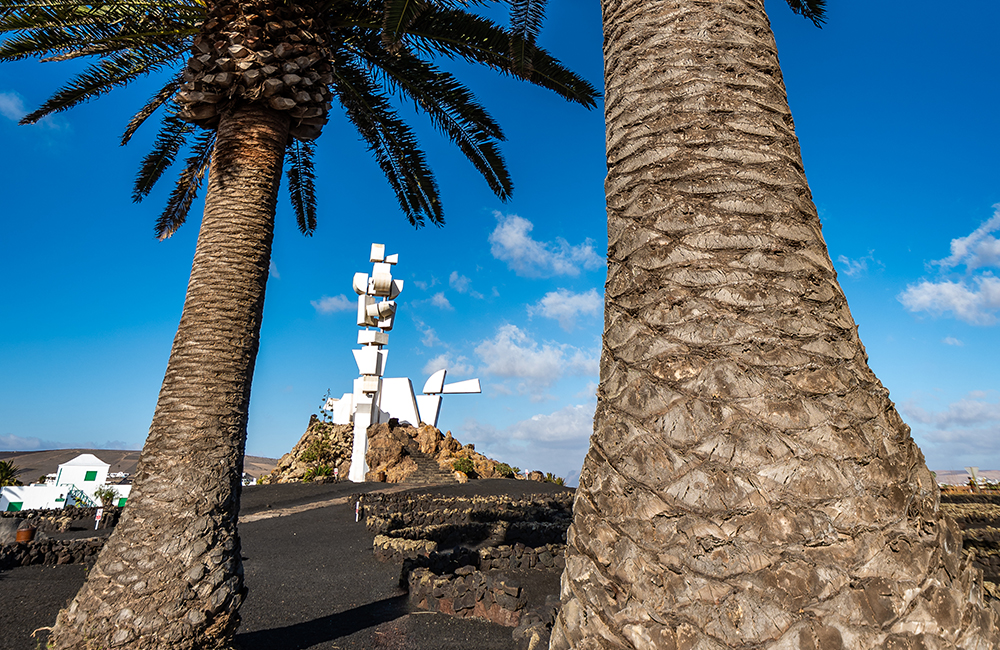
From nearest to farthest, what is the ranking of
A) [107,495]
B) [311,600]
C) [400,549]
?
[311,600]
[400,549]
[107,495]

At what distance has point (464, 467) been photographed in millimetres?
20172

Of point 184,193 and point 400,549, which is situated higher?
point 184,193

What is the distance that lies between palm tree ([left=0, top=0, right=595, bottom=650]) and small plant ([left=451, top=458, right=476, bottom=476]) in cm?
1418

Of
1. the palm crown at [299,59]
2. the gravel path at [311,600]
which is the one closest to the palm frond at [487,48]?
the palm crown at [299,59]

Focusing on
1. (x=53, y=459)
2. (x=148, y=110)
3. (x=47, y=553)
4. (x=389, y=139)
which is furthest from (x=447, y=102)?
(x=53, y=459)

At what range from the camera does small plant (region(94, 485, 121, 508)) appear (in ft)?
53.2

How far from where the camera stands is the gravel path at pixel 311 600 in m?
5.48

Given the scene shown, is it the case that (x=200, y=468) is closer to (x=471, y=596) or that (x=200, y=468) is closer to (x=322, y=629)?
(x=322, y=629)

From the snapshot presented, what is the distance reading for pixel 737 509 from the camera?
114cm

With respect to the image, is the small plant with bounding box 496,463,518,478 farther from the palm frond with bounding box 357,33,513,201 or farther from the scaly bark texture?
the scaly bark texture

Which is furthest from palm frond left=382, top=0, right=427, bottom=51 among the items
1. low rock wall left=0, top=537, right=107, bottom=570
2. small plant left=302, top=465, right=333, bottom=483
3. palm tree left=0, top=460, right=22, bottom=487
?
palm tree left=0, top=460, right=22, bottom=487

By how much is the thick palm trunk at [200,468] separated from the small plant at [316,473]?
54.0ft

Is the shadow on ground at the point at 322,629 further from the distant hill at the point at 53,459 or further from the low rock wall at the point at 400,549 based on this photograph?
the distant hill at the point at 53,459

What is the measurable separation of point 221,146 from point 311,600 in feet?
19.2
